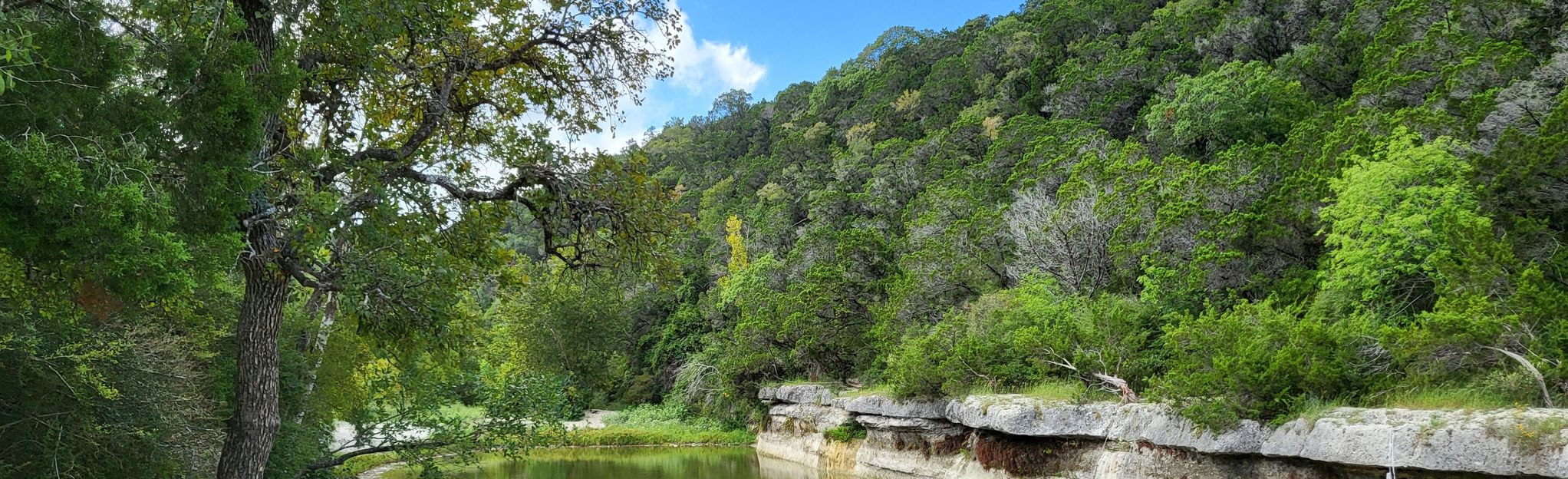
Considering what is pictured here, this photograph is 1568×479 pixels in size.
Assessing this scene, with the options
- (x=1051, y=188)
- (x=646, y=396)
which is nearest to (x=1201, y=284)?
(x=1051, y=188)

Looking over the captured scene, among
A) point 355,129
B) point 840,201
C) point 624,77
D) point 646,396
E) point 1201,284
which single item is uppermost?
point 840,201

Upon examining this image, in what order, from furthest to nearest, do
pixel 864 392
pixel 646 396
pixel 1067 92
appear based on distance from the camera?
pixel 646 396
pixel 1067 92
pixel 864 392

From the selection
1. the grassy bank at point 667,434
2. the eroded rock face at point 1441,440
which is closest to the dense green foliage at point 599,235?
the eroded rock face at point 1441,440

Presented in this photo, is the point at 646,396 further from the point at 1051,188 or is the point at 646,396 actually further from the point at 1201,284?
the point at 1201,284

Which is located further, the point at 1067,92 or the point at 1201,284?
the point at 1067,92

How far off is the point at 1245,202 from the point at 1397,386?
7950 mm

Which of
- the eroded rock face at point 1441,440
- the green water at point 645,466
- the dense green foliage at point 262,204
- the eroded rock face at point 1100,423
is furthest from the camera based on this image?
the green water at point 645,466

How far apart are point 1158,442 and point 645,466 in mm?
16265

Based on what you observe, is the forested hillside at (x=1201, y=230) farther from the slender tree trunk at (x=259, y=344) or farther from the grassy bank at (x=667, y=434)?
the slender tree trunk at (x=259, y=344)

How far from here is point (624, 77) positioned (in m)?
6.70

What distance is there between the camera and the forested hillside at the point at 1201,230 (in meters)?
10.1

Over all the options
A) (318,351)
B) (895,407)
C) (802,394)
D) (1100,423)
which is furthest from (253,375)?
(802,394)

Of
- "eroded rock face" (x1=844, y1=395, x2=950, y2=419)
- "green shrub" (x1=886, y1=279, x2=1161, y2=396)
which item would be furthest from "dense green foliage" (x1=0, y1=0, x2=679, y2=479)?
"eroded rock face" (x1=844, y1=395, x2=950, y2=419)

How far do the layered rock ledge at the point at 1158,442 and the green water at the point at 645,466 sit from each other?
195cm
